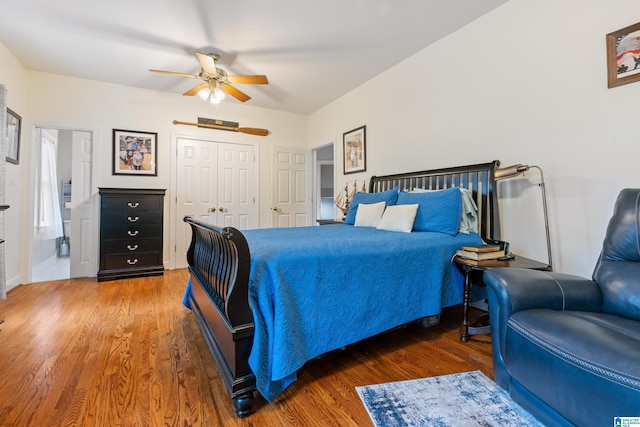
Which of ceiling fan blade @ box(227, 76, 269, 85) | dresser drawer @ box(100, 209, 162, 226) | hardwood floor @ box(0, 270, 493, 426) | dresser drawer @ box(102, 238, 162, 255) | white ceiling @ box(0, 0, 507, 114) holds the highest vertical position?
white ceiling @ box(0, 0, 507, 114)

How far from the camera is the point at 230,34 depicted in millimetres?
2924

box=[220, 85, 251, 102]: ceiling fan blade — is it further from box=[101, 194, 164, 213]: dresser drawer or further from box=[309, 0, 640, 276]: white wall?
box=[309, 0, 640, 276]: white wall

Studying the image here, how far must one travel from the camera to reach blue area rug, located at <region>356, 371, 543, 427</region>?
128 centimetres

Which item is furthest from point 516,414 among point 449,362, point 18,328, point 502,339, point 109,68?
point 109,68

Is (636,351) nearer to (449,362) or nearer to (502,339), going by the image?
(502,339)

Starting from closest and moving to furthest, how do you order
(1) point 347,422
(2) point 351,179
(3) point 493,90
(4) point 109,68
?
(1) point 347,422, (3) point 493,90, (4) point 109,68, (2) point 351,179

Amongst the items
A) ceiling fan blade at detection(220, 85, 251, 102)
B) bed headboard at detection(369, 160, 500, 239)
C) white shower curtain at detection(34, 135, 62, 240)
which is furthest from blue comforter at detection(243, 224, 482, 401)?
white shower curtain at detection(34, 135, 62, 240)

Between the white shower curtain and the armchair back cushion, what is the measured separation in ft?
22.1

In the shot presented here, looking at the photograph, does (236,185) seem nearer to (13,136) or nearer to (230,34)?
(230,34)

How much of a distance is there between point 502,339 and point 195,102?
Answer: 5.02 meters

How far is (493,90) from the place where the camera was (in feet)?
8.45

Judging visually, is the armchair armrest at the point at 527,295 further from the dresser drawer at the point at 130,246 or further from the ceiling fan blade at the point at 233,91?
the dresser drawer at the point at 130,246

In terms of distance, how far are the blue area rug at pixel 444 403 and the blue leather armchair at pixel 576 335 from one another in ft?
0.27

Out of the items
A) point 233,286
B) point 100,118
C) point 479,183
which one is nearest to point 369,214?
point 479,183
